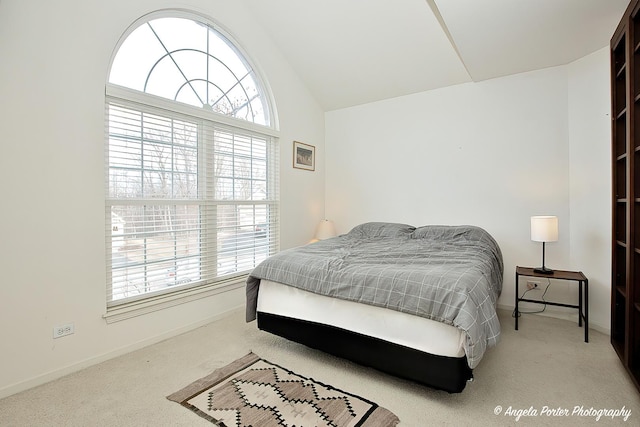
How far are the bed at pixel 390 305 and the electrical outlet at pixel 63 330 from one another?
1.22 m

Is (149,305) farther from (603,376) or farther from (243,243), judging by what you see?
(603,376)

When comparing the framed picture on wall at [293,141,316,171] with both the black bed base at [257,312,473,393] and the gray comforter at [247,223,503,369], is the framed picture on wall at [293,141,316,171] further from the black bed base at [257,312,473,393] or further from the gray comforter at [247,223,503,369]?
the black bed base at [257,312,473,393]

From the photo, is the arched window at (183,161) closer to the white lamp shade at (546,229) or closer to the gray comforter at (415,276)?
the gray comforter at (415,276)

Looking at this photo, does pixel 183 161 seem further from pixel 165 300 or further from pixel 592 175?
pixel 592 175

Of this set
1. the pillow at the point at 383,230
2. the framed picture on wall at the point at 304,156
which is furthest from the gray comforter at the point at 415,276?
the framed picture on wall at the point at 304,156

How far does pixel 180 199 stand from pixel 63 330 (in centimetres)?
127

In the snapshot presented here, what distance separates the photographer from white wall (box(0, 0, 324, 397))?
6.48ft

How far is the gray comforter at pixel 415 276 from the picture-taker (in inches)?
70.5

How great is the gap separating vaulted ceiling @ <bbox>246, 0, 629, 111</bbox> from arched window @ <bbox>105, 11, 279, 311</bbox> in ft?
2.47

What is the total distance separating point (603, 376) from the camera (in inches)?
83.0

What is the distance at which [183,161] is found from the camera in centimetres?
297

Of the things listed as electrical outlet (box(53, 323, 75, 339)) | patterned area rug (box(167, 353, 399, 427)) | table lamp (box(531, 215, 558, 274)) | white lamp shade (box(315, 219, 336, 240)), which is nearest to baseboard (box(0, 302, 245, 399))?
electrical outlet (box(53, 323, 75, 339))

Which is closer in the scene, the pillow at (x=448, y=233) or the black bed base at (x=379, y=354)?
the black bed base at (x=379, y=354)

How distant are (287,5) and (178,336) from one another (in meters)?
3.40
